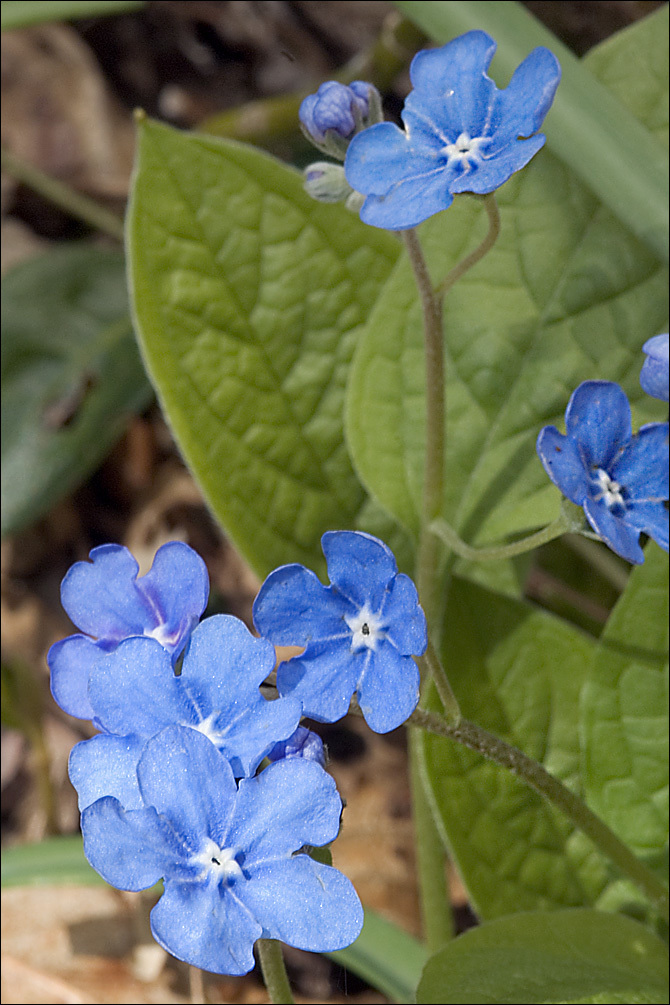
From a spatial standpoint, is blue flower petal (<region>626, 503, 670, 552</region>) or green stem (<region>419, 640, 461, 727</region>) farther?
blue flower petal (<region>626, 503, 670, 552</region>)

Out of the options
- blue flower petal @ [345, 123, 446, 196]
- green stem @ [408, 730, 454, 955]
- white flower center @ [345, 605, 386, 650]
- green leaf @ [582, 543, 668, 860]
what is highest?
blue flower petal @ [345, 123, 446, 196]

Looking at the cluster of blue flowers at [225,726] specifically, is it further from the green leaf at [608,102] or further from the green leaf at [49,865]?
the green leaf at [608,102]

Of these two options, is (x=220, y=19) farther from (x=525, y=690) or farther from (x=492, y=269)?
(x=525, y=690)

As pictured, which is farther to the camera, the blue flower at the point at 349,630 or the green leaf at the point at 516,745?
the green leaf at the point at 516,745

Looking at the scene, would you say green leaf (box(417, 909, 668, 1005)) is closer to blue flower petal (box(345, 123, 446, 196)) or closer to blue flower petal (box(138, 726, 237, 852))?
blue flower petal (box(138, 726, 237, 852))

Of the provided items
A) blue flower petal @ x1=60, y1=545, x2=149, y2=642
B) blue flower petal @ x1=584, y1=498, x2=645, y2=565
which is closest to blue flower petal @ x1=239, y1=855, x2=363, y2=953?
blue flower petal @ x1=60, y1=545, x2=149, y2=642

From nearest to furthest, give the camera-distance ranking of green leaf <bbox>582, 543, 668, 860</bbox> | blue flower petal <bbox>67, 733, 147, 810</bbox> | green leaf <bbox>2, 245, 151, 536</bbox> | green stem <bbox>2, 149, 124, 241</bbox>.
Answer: blue flower petal <bbox>67, 733, 147, 810</bbox>, green leaf <bbox>582, 543, 668, 860</bbox>, green leaf <bbox>2, 245, 151, 536</bbox>, green stem <bbox>2, 149, 124, 241</bbox>

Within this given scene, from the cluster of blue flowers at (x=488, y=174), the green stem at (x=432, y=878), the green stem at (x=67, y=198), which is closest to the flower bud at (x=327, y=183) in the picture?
the cluster of blue flowers at (x=488, y=174)

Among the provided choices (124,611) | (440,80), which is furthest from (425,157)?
(124,611)
